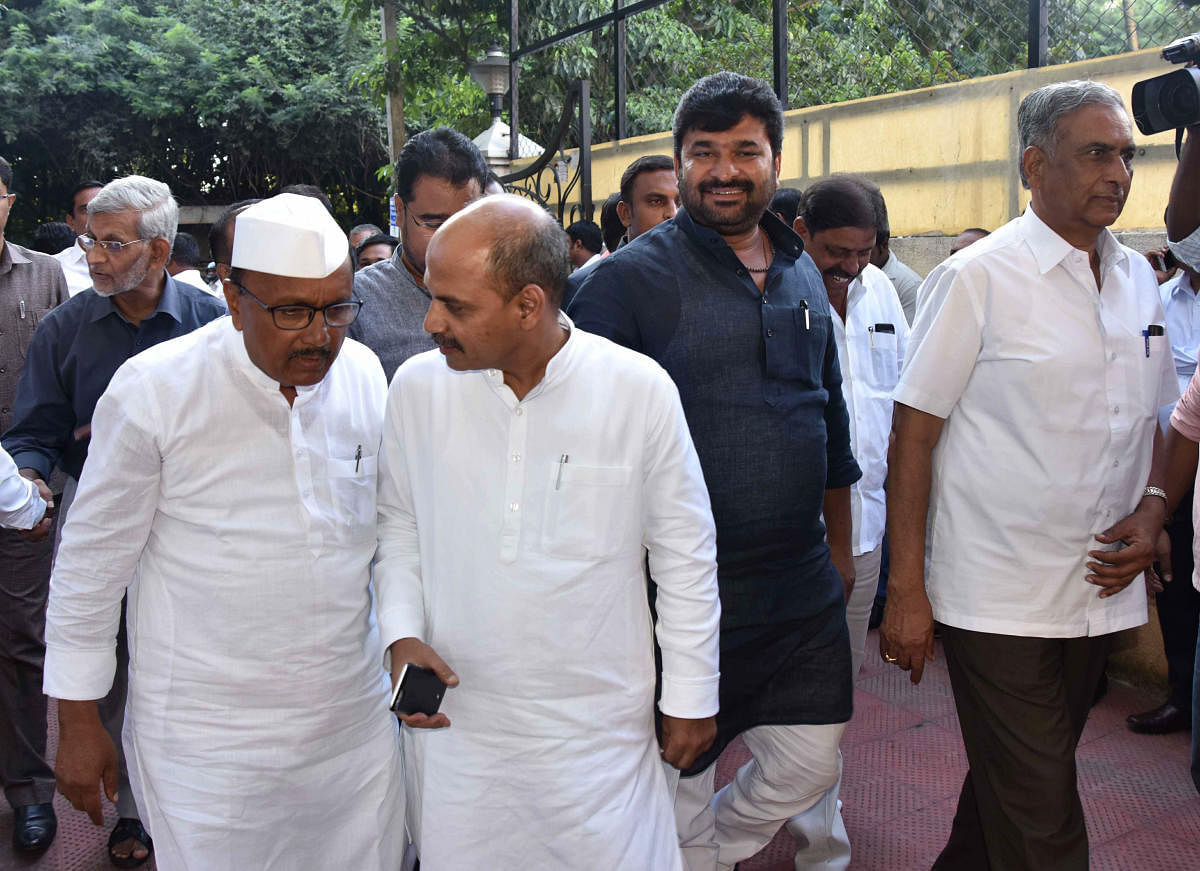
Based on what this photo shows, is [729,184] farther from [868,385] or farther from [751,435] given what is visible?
[868,385]

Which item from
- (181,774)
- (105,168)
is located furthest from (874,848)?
(105,168)

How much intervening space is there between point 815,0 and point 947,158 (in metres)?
4.89

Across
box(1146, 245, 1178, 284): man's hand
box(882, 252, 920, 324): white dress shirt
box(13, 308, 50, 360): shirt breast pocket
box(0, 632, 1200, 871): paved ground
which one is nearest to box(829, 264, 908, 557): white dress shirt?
box(0, 632, 1200, 871): paved ground

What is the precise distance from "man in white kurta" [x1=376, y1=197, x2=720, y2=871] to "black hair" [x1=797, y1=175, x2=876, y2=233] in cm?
156

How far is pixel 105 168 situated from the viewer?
778 inches

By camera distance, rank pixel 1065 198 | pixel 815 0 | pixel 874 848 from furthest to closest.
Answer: pixel 815 0, pixel 874 848, pixel 1065 198

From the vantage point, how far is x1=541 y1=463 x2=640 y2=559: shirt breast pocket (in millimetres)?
2373

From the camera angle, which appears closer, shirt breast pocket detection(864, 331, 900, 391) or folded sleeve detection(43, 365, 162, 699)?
folded sleeve detection(43, 365, 162, 699)

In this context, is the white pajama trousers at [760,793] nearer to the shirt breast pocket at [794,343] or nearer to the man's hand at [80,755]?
the shirt breast pocket at [794,343]

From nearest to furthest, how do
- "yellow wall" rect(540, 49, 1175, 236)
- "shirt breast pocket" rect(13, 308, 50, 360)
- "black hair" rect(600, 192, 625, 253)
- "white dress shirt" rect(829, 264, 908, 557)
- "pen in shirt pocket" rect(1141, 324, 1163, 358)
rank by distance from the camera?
"pen in shirt pocket" rect(1141, 324, 1163, 358) < "white dress shirt" rect(829, 264, 908, 557) < "shirt breast pocket" rect(13, 308, 50, 360) < "yellow wall" rect(540, 49, 1175, 236) < "black hair" rect(600, 192, 625, 253)

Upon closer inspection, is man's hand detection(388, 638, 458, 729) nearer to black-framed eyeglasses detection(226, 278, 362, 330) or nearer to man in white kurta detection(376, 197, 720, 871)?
man in white kurta detection(376, 197, 720, 871)

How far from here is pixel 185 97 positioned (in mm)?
19531

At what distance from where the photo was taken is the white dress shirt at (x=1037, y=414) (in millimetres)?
2846

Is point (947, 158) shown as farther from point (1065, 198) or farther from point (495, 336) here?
point (495, 336)
